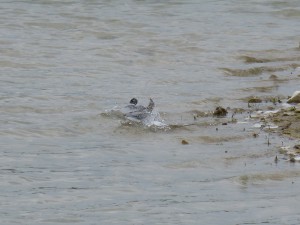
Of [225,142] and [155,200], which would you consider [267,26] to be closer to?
[225,142]

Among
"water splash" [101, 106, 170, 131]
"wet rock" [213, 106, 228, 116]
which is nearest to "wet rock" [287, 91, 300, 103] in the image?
"wet rock" [213, 106, 228, 116]

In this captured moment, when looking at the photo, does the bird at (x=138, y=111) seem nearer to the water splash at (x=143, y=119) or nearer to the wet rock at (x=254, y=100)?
the water splash at (x=143, y=119)

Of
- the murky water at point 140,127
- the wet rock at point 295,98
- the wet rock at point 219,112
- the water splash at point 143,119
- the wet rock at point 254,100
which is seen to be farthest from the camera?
the wet rock at point 254,100

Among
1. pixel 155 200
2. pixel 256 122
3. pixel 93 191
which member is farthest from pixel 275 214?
pixel 256 122

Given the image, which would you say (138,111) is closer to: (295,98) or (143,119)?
(143,119)

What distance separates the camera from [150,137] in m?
8.08

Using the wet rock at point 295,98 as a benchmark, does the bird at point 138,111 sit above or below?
below

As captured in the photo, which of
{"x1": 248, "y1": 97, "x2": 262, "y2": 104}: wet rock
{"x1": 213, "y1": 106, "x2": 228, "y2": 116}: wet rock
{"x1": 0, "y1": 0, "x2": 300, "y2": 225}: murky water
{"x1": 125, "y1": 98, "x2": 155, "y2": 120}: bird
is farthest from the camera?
{"x1": 248, "y1": 97, "x2": 262, "y2": 104}: wet rock

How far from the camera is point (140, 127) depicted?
8.42 m

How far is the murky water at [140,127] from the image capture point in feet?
19.8

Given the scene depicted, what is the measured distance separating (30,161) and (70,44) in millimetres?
6696

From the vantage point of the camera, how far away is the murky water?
19.8 feet

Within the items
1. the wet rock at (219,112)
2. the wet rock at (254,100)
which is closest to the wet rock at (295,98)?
the wet rock at (254,100)

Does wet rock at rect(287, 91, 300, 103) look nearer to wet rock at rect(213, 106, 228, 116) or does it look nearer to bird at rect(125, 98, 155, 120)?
wet rock at rect(213, 106, 228, 116)
